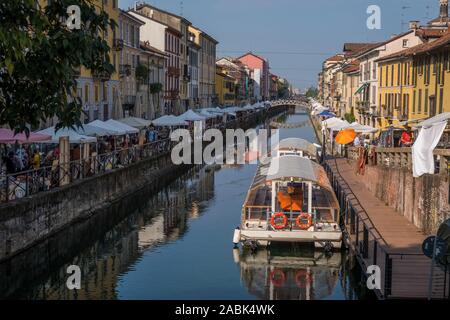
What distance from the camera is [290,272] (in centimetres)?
2044

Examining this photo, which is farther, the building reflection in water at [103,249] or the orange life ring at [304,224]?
the orange life ring at [304,224]

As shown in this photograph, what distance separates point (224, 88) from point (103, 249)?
3921 inches

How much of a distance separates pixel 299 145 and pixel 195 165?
1688 cm

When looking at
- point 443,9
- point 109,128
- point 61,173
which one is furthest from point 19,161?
point 443,9

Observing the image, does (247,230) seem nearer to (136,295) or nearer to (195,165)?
(136,295)

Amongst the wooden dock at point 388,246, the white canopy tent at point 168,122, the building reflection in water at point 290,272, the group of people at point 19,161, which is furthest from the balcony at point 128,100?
the building reflection in water at point 290,272

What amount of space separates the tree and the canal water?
676 cm

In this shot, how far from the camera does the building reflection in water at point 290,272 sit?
61.1 feet

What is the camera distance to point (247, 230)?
21609 mm

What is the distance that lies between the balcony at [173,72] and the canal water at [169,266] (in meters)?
44.8

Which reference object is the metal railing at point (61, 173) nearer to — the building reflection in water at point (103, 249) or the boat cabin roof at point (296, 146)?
the building reflection in water at point (103, 249)

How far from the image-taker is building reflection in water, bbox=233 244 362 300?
18.6 meters

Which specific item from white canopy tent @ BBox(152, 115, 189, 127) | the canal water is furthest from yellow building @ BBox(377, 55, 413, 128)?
the canal water
